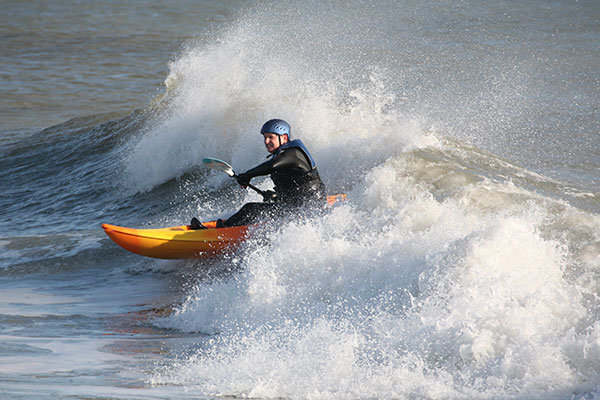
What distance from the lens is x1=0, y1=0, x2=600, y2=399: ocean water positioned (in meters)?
5.20

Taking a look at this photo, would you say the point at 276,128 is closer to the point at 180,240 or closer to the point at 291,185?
the point at 291,185

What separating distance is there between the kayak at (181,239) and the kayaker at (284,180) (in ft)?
0.50

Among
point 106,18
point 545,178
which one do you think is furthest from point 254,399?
point 106,18

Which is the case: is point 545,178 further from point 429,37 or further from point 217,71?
point 429,37

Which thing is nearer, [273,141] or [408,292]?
[408,292]

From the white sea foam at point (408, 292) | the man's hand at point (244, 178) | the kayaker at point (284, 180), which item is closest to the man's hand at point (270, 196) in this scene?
the kayaker at point (284, 180)

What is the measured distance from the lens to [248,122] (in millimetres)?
12742

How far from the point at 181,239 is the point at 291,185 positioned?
131cm

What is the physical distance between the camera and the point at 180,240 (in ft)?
27.1

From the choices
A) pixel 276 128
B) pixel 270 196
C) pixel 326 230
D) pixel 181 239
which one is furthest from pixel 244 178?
pixel 326 230

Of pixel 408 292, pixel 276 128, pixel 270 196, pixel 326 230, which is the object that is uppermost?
pixel 276 128

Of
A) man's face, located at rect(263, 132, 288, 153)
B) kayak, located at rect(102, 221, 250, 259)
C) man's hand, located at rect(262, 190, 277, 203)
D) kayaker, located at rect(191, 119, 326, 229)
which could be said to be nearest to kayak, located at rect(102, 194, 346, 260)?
kayak, located at rect(102, 221, 250, 259)

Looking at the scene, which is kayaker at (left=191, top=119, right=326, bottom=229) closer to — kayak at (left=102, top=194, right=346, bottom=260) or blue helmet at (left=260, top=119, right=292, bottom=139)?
blue helmet at (left=260, top=119, right=292, bottom=139)

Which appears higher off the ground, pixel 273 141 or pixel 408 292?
pixel 273 141
